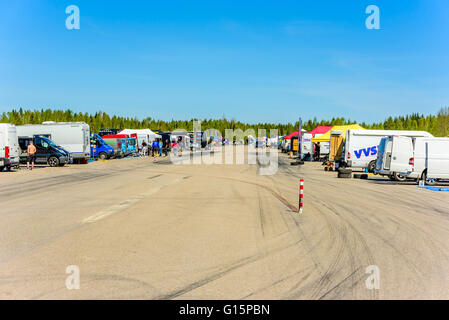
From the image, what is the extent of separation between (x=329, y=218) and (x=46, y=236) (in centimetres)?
667

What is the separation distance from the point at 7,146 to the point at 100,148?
47.7 feet

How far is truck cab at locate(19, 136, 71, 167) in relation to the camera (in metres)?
28.2

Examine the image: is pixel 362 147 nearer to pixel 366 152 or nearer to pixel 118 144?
pixel 366 152

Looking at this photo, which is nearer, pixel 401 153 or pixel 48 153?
pixel 401 153

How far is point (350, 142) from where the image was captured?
26.1 meters

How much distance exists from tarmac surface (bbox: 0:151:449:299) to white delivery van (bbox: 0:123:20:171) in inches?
440

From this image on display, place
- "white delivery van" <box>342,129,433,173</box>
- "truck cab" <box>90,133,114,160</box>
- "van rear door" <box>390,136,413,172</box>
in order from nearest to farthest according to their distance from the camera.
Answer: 1. "van rear door" <box>390,136,413,172</box>
2. "white delivery van" <box>342,129,433,173</box>
3. "truck cab" <box>90,133,114,160</box>

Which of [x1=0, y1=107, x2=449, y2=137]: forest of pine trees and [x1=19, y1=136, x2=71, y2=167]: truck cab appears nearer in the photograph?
[x1=19, y1=136, x2=71, y2=167]: truck cab

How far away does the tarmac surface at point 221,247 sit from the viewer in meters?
Answer: 5.07

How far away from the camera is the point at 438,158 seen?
1922 cm

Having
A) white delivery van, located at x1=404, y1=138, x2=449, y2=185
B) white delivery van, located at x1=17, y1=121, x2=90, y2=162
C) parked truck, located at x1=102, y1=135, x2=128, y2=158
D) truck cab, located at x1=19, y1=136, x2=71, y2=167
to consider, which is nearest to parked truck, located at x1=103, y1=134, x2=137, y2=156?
parked truck, located at x1=102, y1=135, x2=128, y2=158

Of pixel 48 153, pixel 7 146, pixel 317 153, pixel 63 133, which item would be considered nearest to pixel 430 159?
pixel 317 153

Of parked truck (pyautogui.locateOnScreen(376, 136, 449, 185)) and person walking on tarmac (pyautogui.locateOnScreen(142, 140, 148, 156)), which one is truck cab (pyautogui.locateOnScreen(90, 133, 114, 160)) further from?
parked truck (pyautogui.locateOnScreen(376, 136, 449, 185))

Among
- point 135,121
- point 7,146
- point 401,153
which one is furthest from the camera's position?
point 135,121
